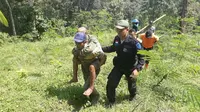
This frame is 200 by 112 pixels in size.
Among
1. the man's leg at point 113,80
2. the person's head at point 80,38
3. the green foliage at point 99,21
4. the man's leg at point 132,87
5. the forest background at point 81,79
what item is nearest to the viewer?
the forest background at point 81,79

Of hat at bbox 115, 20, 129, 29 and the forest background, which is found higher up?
hat at bbox 115, 20, 129, 29

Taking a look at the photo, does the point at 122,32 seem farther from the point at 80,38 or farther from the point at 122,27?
the point at 80,38

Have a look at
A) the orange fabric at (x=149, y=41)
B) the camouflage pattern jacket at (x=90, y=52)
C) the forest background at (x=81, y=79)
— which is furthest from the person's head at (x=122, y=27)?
the orange fabric at (x=149, y=41)

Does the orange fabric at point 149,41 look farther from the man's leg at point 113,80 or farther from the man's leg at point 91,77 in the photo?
→ the man's leg at point 91,77

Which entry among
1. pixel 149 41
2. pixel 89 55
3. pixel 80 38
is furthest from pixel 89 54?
pixel 149 41

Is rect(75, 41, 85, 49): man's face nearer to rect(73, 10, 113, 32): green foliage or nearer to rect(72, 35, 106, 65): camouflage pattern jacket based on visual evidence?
rect(72, 35, 106, 65): camouflage pattern jacket

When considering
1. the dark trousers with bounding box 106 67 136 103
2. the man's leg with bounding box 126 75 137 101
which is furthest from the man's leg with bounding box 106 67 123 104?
the man's leg with bounding box 126 75 137 101

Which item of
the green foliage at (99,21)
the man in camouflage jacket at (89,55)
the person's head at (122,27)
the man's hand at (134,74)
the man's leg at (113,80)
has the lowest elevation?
the green foliage at (99,21)

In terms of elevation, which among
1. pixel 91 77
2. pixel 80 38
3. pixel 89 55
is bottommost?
pixel 91 77

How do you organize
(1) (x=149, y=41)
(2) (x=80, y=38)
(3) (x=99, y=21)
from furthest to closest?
(3) (x=99, y=21), (1) (x=149, y=41), (2) (x=80, y=38)

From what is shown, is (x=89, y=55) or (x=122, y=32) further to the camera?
(x=89, y=55)

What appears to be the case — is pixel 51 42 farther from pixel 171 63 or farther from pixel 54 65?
pixel 171 63

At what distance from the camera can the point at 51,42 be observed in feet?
39.9

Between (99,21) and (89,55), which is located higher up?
(89,55)
